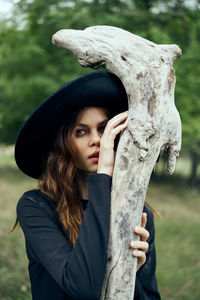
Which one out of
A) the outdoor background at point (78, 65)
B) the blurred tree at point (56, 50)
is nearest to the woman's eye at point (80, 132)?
the outdoor background at point (78, 65)

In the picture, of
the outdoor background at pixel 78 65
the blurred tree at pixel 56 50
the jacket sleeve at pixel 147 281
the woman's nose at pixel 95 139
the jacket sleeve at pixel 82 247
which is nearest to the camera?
the jacket sleeve at pixel 82 247

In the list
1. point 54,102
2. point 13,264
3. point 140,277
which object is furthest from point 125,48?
point 13,264

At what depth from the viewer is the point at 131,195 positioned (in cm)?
158

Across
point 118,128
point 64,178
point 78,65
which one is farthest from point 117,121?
point 78,65

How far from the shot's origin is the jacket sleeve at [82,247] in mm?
1439

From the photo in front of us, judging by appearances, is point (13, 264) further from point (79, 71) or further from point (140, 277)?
point (79, 71)

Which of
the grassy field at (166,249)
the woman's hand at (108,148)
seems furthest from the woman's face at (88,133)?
the grassy field at (166,249)

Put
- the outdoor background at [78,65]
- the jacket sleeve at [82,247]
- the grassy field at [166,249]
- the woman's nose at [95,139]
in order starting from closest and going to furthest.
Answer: the jacket sleeve at [82,247]
the woman's nose at [95,139]
the grassy field at [166,249]
the outdoor background at [78,65]

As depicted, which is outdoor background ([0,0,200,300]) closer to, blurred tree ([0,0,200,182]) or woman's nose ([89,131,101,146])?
blurred tree ([0,0,200,182])

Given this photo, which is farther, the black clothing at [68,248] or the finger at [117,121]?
the finger at [117,121]

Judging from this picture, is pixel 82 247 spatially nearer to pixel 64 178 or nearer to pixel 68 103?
pixel 64 178

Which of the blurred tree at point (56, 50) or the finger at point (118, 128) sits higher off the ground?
the blurred tree at point (56, 50)

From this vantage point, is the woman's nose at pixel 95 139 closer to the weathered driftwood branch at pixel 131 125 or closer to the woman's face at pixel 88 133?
the woman's face at pixel 88 133

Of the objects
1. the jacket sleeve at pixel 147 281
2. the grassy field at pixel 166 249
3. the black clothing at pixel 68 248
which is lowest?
the grassy field at pixel 166 249
